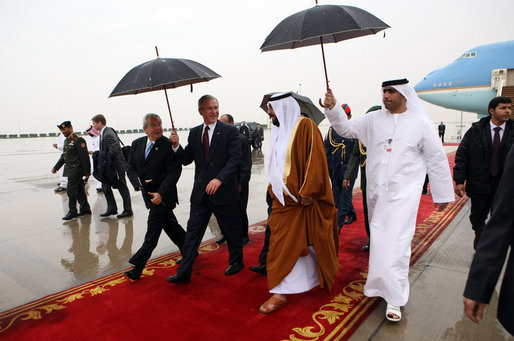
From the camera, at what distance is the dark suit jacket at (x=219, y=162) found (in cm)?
311

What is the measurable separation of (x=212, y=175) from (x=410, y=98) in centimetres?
182

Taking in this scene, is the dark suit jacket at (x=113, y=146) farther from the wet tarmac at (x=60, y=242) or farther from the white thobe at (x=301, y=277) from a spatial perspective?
the white thobe at (x=301, y=277)

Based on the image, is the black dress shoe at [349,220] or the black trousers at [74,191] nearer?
the black dress shoe at [349,220]

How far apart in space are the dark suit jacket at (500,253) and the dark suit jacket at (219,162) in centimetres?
223

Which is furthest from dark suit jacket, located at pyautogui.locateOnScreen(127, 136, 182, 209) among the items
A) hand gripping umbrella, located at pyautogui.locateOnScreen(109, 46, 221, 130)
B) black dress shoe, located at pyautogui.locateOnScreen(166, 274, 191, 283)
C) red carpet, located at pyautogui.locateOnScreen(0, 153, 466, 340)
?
red carpet, located at pyautogui.locateOnScreen(0, 153, 466, 340)

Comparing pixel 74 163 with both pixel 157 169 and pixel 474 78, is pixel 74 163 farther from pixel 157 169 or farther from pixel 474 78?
pixel 474 78

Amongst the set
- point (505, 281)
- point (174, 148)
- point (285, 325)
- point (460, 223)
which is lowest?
point (460, 223)

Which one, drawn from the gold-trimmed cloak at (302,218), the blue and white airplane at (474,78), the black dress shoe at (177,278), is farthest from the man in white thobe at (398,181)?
the blue and white airplane at (474,78)

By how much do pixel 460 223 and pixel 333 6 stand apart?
365cm

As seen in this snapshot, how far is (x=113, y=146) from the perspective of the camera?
17.4 ft

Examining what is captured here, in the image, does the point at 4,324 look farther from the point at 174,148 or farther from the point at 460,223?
the point at 460,223

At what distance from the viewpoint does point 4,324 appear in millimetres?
2467

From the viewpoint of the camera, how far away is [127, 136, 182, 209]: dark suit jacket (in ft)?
10.4

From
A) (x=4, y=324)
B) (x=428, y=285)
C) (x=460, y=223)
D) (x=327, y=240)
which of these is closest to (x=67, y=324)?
(x=4, y=324)
